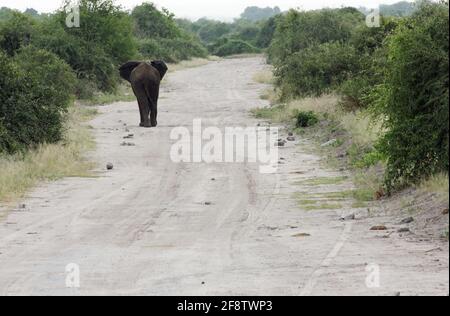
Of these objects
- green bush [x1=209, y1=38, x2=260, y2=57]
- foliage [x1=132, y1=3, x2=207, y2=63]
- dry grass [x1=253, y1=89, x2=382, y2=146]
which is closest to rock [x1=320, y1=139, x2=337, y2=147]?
dry grass [x1=253, y1=89, x2=382, y2=146]

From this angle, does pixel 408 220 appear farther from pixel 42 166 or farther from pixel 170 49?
pixel 170 49

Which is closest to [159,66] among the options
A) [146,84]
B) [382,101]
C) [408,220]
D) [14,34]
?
[146,84]

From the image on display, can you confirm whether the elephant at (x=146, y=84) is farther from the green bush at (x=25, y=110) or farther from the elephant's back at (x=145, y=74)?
the green bush at (x=25, y=110)

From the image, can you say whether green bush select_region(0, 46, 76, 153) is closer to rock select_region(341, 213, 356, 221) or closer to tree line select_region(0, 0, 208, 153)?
tree line select_region(0, 0, 208, 153)

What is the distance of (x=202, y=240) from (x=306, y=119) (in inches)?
582

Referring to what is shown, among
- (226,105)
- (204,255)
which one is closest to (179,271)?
(204,255)

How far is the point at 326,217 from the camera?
1393 cm

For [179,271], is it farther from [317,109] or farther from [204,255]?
[317,109]

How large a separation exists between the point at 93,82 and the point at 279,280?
3306 cm

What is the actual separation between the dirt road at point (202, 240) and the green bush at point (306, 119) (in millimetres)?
4945

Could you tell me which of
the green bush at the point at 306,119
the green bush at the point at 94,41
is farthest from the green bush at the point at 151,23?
the green bush at the point at 306,119

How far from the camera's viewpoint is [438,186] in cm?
1308

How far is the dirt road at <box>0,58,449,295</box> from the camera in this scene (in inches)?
385

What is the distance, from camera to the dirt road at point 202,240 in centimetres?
978
